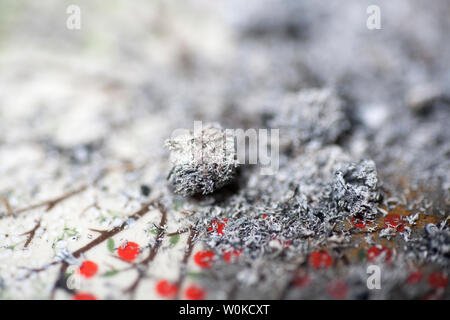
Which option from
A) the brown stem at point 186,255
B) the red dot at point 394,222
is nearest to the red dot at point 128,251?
the brown stem at point 186,255

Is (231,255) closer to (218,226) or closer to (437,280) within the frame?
A: (218,226)

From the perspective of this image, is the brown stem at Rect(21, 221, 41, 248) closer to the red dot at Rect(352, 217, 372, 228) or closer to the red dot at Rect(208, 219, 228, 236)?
the red dot at Rect(208, 219, 228, 236)

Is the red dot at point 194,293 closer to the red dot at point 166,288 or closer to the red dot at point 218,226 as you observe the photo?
the red dot at point 166,288

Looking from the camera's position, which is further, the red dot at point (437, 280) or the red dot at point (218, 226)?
the red dot at point (218, 226)

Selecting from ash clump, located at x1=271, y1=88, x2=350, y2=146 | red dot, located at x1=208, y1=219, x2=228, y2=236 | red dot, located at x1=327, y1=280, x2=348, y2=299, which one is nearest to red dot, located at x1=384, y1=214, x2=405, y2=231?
red dot, located at x1=327, y1=280, x2=348, y2=299

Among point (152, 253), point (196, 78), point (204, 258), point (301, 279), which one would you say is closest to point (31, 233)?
point (152, 253)

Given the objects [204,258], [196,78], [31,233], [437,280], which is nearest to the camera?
[437,280]
